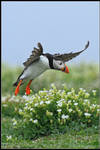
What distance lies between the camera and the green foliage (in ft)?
19.3

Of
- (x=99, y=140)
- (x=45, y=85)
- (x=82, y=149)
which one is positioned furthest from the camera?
(x=45, y=85)

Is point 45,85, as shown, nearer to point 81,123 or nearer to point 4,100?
point 4,100

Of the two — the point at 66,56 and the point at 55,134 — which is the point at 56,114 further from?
the point at 66,56

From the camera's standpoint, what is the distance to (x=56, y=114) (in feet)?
19.8

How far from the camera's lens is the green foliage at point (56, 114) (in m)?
5.88

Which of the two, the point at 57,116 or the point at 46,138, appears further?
the point at 57,116

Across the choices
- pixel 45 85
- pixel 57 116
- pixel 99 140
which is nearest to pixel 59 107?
pixel 57 116

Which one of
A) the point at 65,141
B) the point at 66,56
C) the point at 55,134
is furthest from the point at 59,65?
the point at 55,134

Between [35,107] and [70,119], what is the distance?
2.23 ft

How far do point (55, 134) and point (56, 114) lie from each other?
17.3 inches

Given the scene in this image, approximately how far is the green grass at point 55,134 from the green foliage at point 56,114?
0.51ft

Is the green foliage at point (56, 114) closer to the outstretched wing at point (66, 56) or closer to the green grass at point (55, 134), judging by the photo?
the green grass at point (55, 134)

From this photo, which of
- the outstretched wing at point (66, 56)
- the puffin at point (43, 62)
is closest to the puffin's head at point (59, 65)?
the puffin at point (43, 62)

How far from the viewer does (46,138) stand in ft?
18.6
